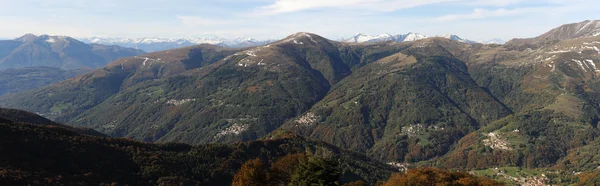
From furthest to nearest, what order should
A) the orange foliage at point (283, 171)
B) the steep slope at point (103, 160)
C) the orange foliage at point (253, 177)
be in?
the steep slope at point (103, 160)
the orange foliage at point (283, 171)
the orange foliage at point (253, 177)

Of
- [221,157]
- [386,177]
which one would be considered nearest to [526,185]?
[386,177]

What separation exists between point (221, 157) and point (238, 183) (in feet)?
161

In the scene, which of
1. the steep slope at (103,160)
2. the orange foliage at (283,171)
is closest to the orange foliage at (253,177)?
the orange foliage at (283,171)

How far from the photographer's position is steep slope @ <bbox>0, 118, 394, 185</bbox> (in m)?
60.8

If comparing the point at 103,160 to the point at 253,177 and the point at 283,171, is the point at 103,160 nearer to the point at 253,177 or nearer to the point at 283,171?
the point at 283,171

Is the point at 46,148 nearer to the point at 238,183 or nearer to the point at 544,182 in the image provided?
the point at 238,183

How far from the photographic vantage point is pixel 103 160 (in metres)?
75.9

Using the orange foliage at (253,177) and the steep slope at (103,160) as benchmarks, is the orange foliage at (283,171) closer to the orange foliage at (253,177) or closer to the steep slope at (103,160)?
the steep slope at (103,160)

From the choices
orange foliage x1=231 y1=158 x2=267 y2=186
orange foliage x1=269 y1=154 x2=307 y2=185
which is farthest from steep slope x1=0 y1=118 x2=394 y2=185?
orange foliage x1=231 y1=158 x2=267 y2=186

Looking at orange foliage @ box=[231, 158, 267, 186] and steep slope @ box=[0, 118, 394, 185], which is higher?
orange foliage @ box=[231, 158, 267, 186]

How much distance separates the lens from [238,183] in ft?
167

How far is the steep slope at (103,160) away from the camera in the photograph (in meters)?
60.8

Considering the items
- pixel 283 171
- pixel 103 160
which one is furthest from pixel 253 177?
pixel 103 160

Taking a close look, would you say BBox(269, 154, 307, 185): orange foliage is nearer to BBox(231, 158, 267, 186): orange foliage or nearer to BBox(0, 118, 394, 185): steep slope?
BBox(0, 118, 394, 185): steep slope
